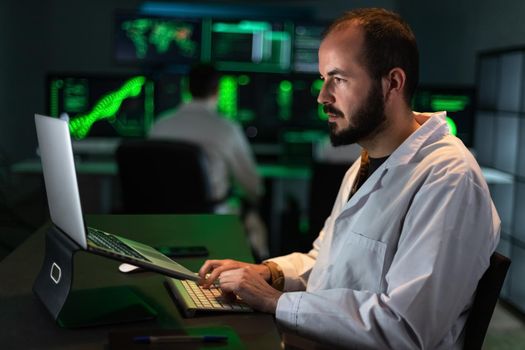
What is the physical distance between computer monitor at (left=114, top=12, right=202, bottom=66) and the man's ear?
3457 millimetres

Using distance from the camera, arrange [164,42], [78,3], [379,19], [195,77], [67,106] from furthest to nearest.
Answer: [78,3] < [164,42] < [67,106] < [195,77] < [379,19]

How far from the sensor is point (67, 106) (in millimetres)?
4234

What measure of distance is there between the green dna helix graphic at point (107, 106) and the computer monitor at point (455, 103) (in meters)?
1.63

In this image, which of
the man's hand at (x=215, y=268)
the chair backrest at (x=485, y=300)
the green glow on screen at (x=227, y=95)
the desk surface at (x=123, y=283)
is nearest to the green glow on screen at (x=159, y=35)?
the green glow on screen at (x=227, y=95)

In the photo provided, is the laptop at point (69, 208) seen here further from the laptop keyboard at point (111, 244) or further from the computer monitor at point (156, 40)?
the computer monitor at point (156, 40)

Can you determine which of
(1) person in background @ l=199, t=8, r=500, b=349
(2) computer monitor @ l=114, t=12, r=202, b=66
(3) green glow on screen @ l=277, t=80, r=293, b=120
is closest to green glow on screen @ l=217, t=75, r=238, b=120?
(3) green glow on screen @ l=277, t=80, r=293, b=120

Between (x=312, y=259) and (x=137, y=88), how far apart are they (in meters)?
2.75

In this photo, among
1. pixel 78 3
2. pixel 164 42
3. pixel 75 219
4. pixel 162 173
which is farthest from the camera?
pixel 78 3

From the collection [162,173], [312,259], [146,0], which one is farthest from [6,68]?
[312,259]

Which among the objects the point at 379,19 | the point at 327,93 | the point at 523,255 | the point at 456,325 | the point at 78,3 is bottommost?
the point at 523,255

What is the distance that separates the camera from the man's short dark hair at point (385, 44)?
1.43 metres

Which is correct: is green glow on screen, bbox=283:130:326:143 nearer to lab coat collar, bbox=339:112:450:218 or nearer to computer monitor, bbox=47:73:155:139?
computer monitor, bbox=47:73:155:139

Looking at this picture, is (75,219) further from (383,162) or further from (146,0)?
(146,0)

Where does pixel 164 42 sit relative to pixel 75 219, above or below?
above
